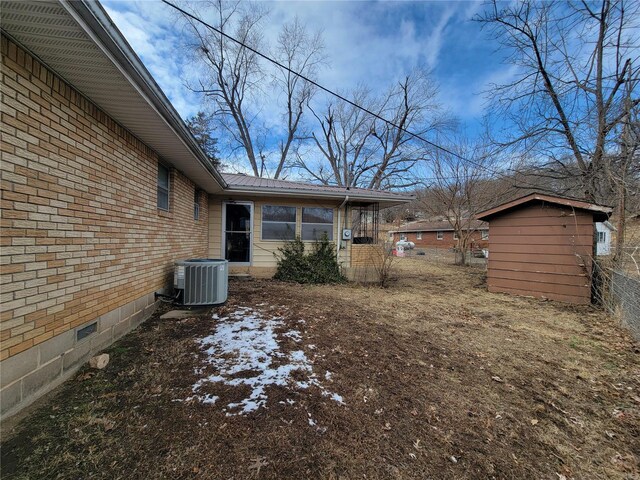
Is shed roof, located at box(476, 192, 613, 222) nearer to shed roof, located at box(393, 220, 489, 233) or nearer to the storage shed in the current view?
the storage shed

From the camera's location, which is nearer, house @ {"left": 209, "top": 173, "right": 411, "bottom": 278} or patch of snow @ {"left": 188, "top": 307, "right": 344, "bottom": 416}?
patch of snow @ {"left": 188, "top": 307, "right": 344, "bottom": 416}

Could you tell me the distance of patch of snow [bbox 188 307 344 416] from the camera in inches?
87.8

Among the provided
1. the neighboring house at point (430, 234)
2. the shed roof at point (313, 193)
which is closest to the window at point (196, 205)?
the shed roof at point (313, 193)

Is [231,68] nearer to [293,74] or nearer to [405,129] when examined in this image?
[293,74]

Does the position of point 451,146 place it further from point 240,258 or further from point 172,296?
point 172,296

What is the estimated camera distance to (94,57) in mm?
2027

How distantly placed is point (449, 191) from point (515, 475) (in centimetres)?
1502

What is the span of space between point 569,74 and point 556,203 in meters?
4.95

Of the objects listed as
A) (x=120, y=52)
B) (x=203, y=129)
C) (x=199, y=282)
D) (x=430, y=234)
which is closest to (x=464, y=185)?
(x=199, y=282)

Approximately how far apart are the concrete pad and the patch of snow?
55cm

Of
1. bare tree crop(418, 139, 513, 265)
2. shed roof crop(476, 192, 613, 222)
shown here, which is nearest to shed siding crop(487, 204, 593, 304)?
shed roof crop(476, 192, 613, 222)

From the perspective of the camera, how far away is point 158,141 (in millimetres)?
3852

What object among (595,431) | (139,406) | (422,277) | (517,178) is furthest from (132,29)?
(517,178)

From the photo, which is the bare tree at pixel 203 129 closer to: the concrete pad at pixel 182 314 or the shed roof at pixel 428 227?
the concrete pad at pixel 182 314
